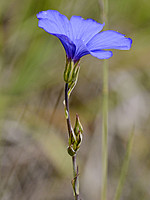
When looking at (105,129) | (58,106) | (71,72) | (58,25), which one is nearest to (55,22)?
(58,25)

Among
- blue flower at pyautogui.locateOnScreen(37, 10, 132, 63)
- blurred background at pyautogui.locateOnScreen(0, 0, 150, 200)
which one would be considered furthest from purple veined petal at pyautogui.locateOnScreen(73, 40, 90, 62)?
blurred background at pyautogui.locateOnScreen(0, 0, 150, 200)

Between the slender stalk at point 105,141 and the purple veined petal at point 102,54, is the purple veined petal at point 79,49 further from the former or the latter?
the slender stalk at point 105,141

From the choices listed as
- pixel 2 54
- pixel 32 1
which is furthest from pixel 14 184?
pixel 32 1

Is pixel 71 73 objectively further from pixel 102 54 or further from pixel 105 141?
pixel 105 141

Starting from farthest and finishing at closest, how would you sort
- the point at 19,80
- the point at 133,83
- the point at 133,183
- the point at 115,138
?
1. the point at 133,83
2. the point at 115,138
3. the point at 133,183
4. the point at 19,80

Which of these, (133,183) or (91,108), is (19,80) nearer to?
(91,108)

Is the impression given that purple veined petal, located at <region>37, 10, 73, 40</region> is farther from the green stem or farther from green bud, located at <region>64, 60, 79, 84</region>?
the green stem

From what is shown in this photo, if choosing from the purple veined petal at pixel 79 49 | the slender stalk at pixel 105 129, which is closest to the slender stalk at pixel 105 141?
the slender stalk at pixel 105 129
